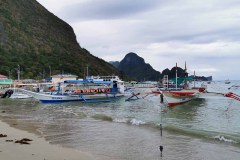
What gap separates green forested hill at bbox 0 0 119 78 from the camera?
117 meters

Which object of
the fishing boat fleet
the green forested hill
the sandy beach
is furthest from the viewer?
the green forested hill

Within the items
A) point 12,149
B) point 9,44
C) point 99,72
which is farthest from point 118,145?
point 99,72

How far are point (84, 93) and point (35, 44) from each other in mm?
84280

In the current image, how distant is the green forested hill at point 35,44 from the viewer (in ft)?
383

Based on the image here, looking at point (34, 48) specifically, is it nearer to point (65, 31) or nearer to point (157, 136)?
point (65, 31)

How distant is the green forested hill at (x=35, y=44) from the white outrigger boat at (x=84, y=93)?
4382cm

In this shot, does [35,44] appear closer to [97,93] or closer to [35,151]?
[97,93]

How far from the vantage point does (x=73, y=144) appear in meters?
17.0

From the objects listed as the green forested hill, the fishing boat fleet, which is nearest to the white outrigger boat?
the fishing boat fleet

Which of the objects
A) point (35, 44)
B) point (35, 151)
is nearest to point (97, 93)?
point (35, 151)

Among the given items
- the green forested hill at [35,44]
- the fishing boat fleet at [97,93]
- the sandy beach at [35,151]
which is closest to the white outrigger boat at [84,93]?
the fishing boat fleet at [97,93]

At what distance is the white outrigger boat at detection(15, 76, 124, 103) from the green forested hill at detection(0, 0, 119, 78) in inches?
1725

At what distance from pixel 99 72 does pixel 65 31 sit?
141 feet

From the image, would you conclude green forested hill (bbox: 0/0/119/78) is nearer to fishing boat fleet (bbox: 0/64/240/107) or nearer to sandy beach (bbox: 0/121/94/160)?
fishing boat fleet (bbox: 0/64/240/107)
